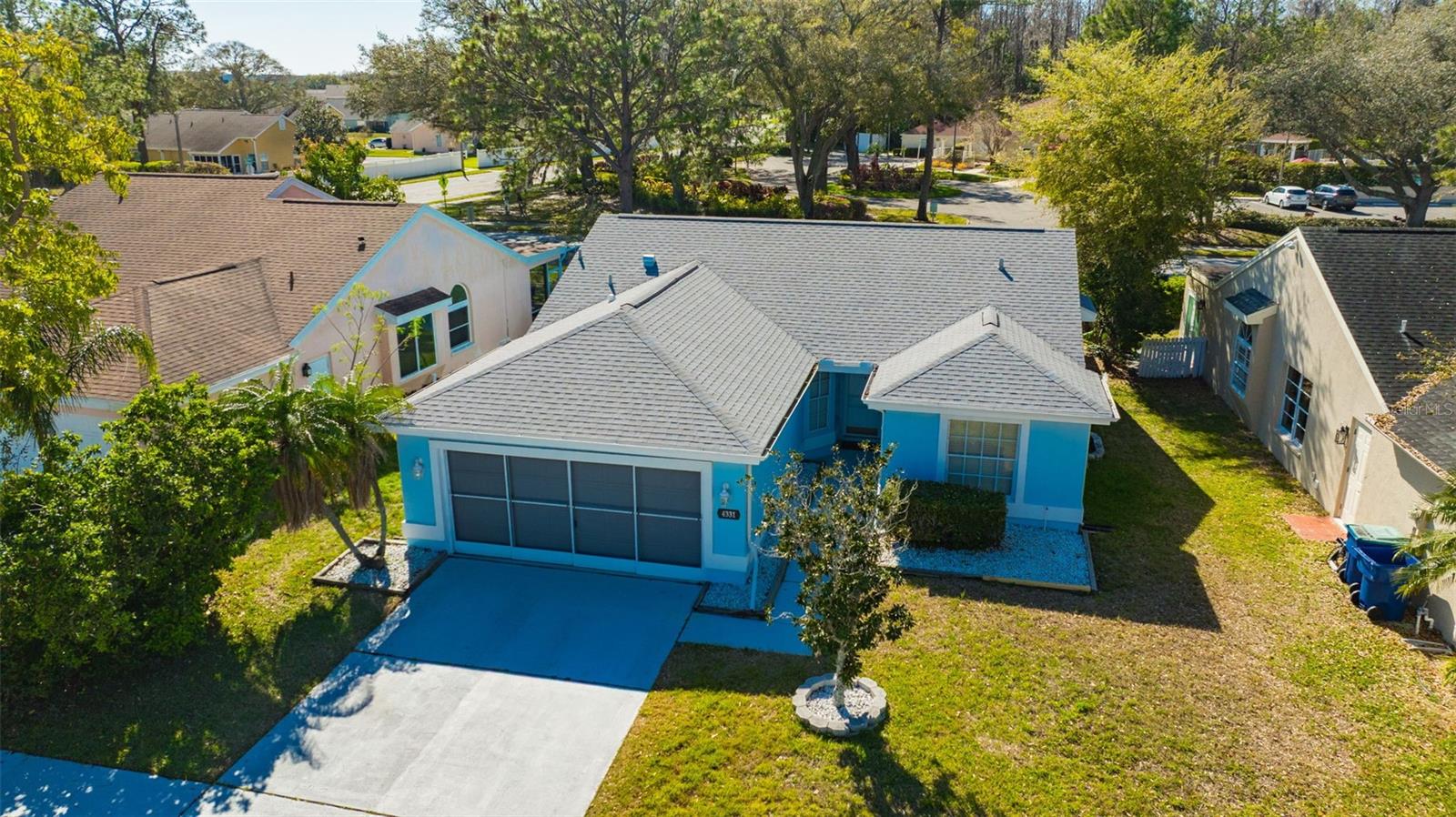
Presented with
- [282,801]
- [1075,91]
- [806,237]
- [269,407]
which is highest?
[1075,91]

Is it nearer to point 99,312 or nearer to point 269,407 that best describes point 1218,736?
point 269,407

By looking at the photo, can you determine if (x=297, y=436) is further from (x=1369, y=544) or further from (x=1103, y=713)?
(x=1369, y=544)

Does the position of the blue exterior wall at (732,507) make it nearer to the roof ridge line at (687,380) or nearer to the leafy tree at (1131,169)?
the roof ridge line at (687,380)

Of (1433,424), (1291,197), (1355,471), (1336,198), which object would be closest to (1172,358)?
(1355,471)

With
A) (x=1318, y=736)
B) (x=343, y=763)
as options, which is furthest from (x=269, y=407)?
(x=1318, y=736)

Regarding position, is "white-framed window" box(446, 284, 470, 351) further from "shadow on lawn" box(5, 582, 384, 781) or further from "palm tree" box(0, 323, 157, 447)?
"shadow on lawn" box(5, 582, 384, 781)

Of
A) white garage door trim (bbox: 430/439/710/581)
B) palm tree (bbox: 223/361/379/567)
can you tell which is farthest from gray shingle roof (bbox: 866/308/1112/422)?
palm tree (bbox: 223/361/379/567)
